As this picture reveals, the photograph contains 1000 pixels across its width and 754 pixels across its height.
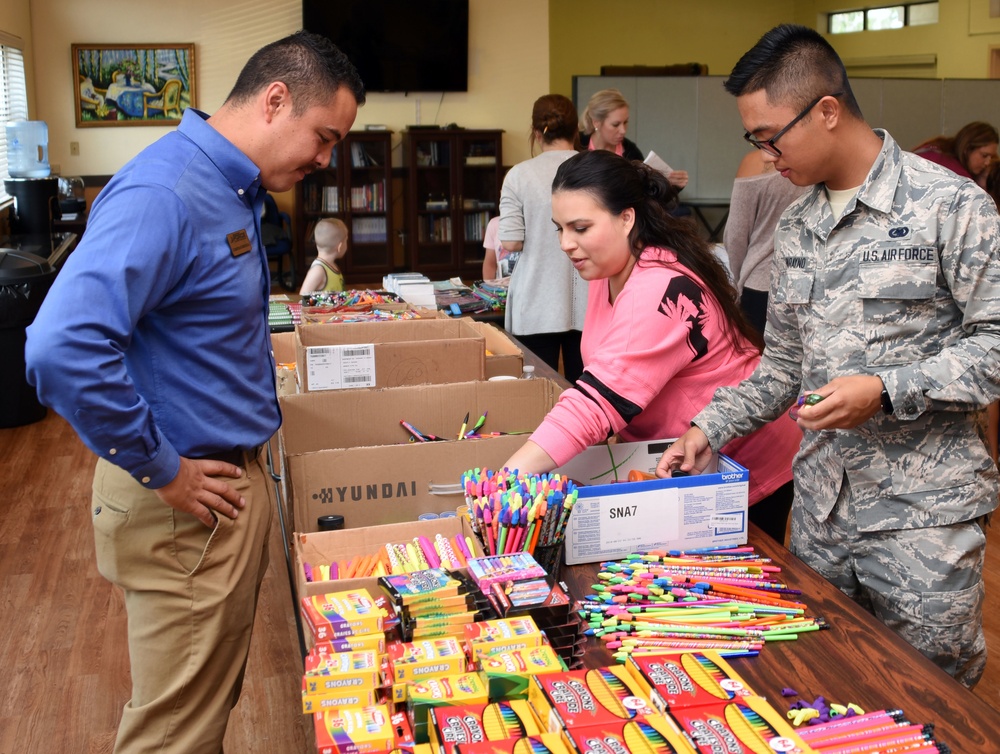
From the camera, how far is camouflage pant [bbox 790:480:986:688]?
172cm

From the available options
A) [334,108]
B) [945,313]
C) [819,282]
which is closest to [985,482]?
[945,313]

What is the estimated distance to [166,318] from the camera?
160 centimetres

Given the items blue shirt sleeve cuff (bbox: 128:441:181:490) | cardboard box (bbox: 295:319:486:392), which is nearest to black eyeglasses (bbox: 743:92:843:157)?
blue shirt sleeve cuff (bbox: 128:441:181:490)

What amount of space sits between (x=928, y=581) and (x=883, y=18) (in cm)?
1243

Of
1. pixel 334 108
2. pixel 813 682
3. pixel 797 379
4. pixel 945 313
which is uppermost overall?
pixel 334 108

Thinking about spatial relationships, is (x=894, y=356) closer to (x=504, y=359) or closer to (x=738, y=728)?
(x=738, y=728)

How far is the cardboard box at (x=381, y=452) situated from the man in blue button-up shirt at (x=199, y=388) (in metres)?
0.25

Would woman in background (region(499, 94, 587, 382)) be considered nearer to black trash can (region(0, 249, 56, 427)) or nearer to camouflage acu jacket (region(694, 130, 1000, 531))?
camouflage acu jacket (region(694, 130, 1000, 531))

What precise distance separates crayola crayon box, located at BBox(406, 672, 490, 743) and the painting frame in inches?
381

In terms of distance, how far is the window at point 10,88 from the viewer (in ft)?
27.5

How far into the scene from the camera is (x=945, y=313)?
1684 millimetres

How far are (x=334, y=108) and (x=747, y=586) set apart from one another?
108cm

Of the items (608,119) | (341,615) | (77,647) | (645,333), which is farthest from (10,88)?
(341,615)

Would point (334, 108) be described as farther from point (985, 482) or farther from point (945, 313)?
point (985, 482)
